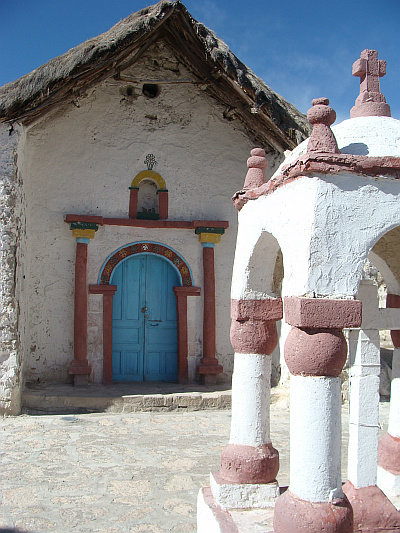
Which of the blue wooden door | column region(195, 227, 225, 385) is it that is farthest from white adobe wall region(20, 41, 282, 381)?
the blue wooden door

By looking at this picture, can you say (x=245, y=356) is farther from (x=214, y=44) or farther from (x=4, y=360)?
(x=214, y=44)

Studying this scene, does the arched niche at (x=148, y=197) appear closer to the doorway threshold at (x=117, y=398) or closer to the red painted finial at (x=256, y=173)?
the doorway threshold at (x=117, y=398)

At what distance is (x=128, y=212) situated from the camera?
25.6 ft

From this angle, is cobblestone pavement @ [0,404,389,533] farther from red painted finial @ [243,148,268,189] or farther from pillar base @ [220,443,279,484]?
red painted finial @ [243,148,268,189]

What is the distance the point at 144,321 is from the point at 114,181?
Result: 2091mm

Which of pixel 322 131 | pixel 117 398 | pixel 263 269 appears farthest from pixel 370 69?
pixel 117 398

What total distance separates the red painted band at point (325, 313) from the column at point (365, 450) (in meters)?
0.39

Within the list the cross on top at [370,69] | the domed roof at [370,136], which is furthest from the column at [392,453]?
the cross on top at [370,69]

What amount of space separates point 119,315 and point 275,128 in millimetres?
3433

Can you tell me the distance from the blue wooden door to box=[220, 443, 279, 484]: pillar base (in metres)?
4.47

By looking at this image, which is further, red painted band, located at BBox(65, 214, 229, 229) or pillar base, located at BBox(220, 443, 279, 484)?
red painted band, located at BBox(65, 214, 229, 229)

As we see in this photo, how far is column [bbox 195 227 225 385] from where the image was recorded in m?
7.66

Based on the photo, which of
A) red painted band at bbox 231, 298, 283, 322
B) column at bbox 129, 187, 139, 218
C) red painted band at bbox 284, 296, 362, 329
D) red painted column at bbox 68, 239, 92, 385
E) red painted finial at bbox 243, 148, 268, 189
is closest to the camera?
red painted band at bbox 284, 296, 362, 329

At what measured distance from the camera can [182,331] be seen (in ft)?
25.3
